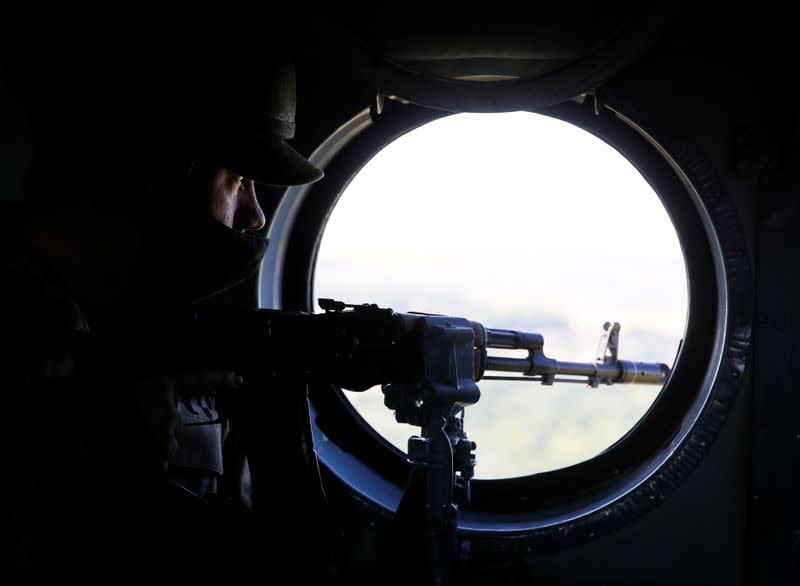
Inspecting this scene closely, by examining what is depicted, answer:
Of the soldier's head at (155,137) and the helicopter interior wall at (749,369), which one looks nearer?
the soldier's head at (155,137)

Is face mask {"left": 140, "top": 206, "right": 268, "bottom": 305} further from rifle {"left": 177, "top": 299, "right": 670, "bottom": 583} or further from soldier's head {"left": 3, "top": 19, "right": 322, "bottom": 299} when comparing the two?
rifle {"left": 177, "top": 299, "right": 670, "bottom": 583}

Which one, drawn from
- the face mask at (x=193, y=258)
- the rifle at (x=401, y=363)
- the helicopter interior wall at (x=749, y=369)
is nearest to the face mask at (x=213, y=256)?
the face mask at (x=193, y=258)

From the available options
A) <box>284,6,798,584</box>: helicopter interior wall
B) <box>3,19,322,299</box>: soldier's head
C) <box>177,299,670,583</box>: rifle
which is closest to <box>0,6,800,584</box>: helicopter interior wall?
<box>284,6,798,584</box>: helicopter interior wall

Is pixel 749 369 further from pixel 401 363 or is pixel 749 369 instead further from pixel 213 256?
pixel 213 256

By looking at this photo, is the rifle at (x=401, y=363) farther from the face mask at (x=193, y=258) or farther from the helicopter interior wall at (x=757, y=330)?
the helicopter interior wall at (x=757, y=330)

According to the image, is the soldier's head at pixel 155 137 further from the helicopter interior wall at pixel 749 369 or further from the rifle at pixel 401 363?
the helicopter interior wall at pixel 749 369

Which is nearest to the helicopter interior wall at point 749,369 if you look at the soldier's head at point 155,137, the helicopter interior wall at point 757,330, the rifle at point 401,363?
the helicopter interior wall at point 757,330

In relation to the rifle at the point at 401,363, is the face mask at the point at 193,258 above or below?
above

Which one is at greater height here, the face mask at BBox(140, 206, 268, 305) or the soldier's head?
the soldier's head

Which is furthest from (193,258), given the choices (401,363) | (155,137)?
(401,363)

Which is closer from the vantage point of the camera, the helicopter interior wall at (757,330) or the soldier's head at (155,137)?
the soldier's head at (155,137)

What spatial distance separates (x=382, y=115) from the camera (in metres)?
1.77

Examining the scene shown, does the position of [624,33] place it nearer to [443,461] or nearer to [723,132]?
[723,132]

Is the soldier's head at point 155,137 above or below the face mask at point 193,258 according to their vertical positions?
above
